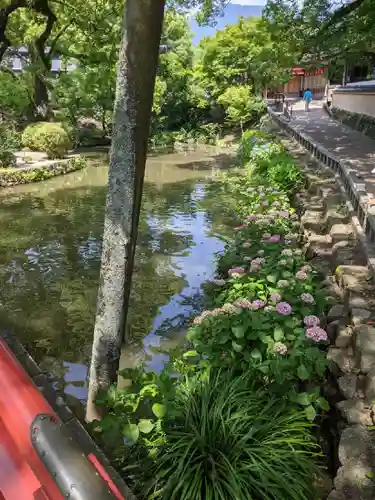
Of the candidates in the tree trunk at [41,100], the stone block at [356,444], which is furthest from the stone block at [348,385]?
the tree trunk at [41,100]

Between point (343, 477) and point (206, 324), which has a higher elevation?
point (206, 324)

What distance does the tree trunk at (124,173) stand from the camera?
3.26 m

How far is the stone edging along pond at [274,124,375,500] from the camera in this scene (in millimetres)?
2933

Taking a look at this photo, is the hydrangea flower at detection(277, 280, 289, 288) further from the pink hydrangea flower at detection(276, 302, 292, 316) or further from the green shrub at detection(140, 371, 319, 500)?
the green shrub at detection(140, 371, 319, 500)

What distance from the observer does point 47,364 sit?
5883 mm

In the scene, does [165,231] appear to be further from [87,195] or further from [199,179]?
[199,179]

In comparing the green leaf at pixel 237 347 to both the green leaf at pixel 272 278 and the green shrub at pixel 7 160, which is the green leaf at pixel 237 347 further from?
the green shrub at pixel 7 160

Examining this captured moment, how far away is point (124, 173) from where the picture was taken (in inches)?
141

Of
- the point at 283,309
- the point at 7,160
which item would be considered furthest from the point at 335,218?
the point at 7,160

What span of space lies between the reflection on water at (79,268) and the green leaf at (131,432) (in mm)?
2324

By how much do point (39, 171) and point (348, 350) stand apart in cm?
1669

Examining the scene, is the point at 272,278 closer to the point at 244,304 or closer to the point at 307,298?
the point at 307,298

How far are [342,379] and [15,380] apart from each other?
2869 millimetres

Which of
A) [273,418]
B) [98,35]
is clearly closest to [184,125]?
[98,35]
